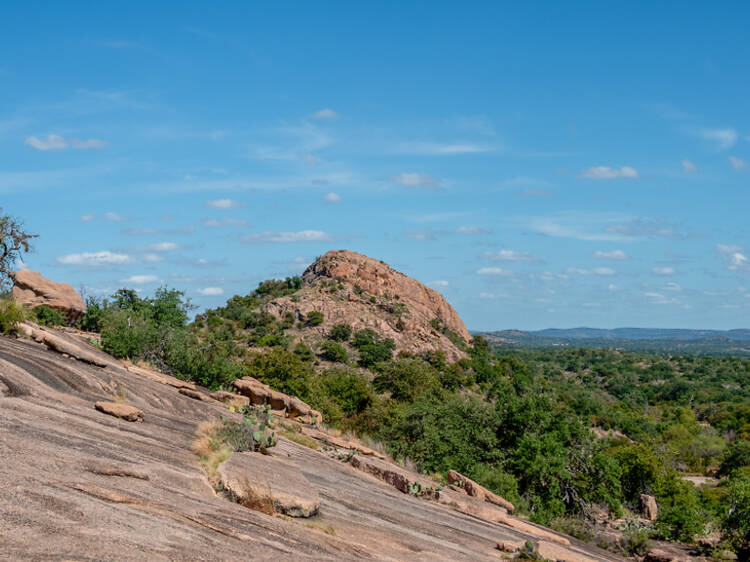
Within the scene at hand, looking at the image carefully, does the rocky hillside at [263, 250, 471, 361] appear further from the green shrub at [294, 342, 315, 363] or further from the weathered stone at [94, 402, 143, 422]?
the weathered stone at [94, 402, 143, 422]

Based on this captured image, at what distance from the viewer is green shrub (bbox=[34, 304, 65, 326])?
1005 inches

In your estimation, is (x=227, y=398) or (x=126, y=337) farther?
(x=126, y=337)

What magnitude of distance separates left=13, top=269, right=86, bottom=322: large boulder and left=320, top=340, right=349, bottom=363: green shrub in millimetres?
36137

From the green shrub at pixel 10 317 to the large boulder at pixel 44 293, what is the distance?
724cm

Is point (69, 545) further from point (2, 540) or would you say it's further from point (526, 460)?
point (526, 460)

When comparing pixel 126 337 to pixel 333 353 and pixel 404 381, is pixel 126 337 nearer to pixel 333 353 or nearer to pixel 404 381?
pixel 404 381

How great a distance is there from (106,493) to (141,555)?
5.49ft

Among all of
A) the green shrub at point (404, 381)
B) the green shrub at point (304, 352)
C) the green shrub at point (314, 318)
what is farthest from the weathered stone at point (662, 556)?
the green shrub at point (314, 318)

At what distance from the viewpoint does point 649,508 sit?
30781mm

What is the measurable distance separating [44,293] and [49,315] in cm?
117

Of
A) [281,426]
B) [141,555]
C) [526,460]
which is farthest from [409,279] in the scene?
[141,555]

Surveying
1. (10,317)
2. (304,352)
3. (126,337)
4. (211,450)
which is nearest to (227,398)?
(126,337)

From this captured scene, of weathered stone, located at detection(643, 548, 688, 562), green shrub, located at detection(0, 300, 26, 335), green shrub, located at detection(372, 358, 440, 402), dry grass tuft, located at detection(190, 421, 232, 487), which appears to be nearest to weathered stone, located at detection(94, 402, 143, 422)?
dry grass tuft, located at detection(190, 421, 232, 487)

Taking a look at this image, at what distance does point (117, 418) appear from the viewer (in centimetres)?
1146
